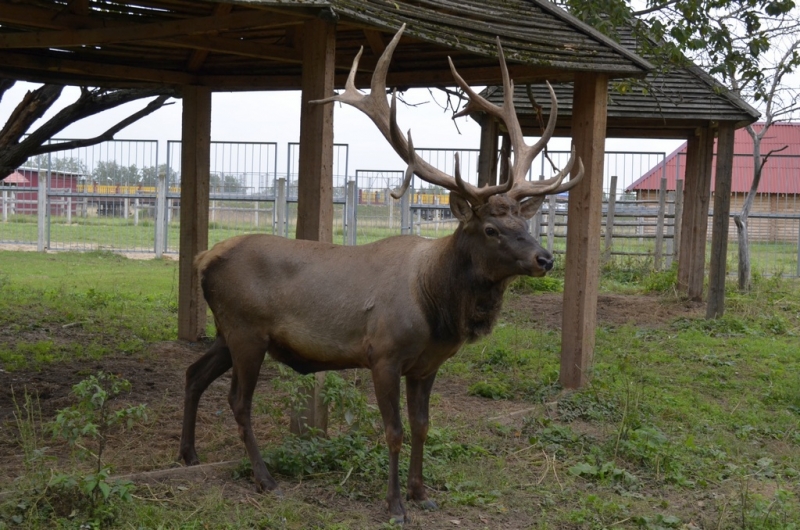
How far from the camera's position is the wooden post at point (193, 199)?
1058 cm

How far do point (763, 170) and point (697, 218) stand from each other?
16289mm

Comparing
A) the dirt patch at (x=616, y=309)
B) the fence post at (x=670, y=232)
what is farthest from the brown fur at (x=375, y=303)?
the fence post at (x=670, y=232)

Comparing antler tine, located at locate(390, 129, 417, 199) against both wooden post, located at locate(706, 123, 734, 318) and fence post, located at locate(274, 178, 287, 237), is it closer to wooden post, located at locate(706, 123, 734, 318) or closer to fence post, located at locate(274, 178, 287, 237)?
wooden post, located at locate(706, 123, 734, 318)

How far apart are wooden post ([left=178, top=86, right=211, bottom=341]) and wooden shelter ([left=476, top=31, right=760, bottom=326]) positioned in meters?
5.05

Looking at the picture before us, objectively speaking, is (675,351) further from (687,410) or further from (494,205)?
(494,205)

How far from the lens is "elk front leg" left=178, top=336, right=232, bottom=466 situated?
665cm

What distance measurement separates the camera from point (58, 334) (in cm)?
1098

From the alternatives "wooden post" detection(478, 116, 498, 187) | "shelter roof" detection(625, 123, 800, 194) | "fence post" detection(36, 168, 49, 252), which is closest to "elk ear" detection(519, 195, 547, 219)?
"wooden post" detection(478, 116, 498, 187)

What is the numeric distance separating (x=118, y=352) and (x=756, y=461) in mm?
6628

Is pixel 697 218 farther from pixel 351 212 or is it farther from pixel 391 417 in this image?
pixel 391 417

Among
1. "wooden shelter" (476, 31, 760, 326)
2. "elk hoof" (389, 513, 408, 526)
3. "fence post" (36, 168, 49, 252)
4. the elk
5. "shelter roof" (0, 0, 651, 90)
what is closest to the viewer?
"elk hoof" (389, 513, 408, 526)

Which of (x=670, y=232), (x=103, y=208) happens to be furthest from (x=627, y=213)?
(x=103, y=208)

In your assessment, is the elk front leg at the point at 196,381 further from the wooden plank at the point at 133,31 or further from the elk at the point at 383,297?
the wooden plank at the point at 133,31

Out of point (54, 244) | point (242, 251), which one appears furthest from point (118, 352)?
point (54, 244)
